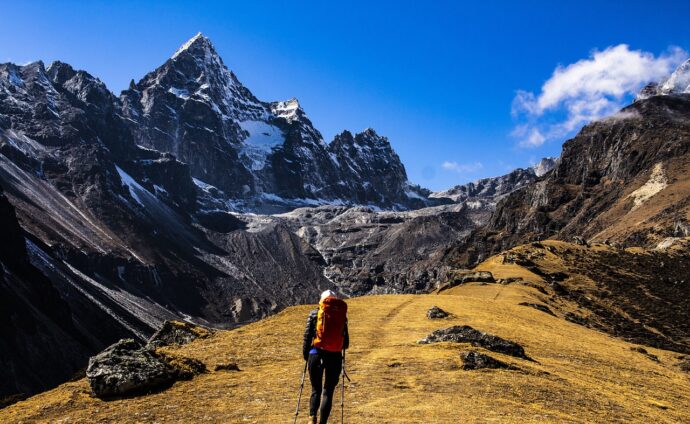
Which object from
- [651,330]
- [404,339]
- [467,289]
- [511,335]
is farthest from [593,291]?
[404,339]

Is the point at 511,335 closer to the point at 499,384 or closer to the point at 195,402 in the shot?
the point at 499,384

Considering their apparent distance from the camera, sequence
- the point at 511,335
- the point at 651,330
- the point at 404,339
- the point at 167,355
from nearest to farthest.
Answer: the point at 167,355 → the point at 404,339 → the point at 511,335 → the point at 651,330

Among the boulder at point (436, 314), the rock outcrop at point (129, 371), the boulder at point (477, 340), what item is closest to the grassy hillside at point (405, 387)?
the rock outcrop at point (129, 371)

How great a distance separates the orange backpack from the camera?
15.4 m

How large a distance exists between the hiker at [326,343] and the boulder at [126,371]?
23.4 ft

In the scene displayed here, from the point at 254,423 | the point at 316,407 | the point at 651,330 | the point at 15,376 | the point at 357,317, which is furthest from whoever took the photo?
the point at 15,376

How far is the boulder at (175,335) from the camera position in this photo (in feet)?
99.7

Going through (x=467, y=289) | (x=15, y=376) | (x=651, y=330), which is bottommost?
(x=15, y=376)

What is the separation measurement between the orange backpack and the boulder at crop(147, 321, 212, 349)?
1684cm

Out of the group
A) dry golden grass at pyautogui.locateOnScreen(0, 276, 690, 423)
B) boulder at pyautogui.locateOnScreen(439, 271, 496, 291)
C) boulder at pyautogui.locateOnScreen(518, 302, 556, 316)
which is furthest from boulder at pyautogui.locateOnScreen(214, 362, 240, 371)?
boulder at pyautogui.locateOnScreen(439, 271, 496, 291)

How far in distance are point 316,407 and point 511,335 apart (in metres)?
20.2

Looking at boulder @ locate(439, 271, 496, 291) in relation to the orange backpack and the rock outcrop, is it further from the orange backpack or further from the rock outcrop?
the orange backpack

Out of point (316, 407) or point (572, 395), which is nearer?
point (316, 407)

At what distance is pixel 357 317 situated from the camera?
37344 mm
